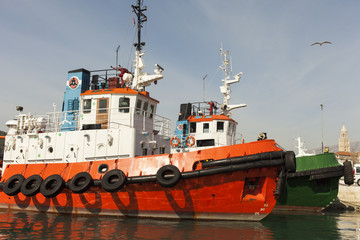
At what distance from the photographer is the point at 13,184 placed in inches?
432

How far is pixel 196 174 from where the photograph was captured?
8.69 meters

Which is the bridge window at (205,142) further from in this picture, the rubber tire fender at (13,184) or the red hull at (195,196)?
the rubber tire fender at (13,184)

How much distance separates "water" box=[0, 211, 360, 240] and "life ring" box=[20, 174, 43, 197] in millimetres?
767

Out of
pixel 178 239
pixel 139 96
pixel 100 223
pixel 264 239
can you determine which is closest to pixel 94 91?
pixel 139 96

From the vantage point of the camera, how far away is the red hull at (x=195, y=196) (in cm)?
881

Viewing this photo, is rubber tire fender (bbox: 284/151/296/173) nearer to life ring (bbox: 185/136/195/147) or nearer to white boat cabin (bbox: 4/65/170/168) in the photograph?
white boat cabin (bbox: 4/65/170/168)

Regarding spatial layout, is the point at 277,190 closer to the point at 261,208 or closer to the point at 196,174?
the point at 261,208

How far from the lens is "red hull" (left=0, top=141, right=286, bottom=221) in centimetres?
881

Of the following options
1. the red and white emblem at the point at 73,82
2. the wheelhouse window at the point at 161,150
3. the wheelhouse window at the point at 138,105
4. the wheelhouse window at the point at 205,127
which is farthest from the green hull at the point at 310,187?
the red and white emblem at the point at 73,82

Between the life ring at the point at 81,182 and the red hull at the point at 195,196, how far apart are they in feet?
1.03

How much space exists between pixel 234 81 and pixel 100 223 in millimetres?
13781

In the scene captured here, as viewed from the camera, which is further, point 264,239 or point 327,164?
point 327,164

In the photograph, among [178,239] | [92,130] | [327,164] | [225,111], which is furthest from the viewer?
[225,111]

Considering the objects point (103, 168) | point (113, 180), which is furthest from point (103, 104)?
point (113, 180)
